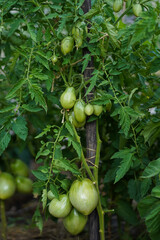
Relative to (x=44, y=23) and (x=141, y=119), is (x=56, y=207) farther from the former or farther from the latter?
(x=44, y=23)

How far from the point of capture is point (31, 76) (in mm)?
824

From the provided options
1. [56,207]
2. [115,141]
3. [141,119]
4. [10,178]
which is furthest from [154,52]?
[10,178]

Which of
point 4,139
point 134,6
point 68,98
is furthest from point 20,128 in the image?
point 134,6

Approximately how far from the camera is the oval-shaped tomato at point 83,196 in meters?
0.83

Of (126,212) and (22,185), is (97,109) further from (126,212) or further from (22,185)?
(22,185)

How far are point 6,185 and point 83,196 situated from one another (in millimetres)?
511

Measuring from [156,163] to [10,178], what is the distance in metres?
0.74

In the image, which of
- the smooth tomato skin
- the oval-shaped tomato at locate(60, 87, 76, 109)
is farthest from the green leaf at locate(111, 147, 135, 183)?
the smooth tomato skin

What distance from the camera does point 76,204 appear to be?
0.84 m

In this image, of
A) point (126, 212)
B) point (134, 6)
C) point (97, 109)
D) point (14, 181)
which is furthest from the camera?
point (14, 181)

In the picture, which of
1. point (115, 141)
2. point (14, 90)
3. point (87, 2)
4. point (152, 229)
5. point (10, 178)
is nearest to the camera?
point (152, 229)

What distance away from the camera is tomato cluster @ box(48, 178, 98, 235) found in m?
0.84

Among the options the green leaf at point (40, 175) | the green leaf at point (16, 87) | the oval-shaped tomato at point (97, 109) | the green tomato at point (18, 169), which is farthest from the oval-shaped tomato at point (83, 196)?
the green tomato at point (18, 169)

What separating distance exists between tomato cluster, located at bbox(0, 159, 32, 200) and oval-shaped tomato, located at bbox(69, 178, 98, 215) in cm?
46
